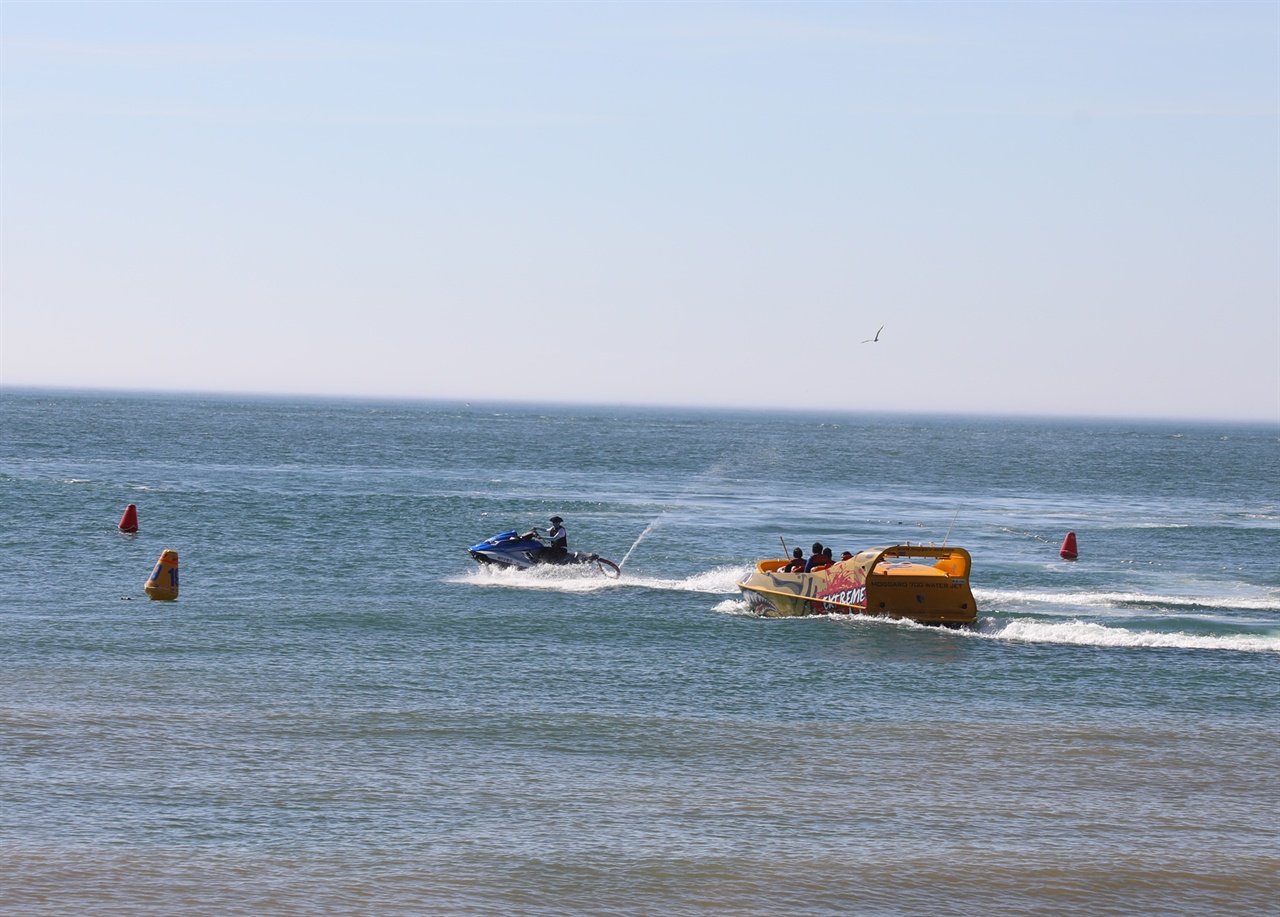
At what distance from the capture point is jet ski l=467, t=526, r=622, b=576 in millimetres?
34594

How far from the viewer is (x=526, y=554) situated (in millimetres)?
34719

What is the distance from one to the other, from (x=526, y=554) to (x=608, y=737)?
1708cm

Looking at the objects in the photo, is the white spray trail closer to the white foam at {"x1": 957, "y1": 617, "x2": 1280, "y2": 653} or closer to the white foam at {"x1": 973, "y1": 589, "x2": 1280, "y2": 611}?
the white foam at {"x1": 973, "y1": 589, "x2": 1280, "y2": 611}

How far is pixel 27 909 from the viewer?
11492 mm

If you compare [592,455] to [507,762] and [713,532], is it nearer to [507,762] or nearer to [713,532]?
[713,532]

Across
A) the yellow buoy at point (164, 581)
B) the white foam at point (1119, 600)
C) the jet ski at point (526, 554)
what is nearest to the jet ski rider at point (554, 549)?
the jet ski at point (526, 554)

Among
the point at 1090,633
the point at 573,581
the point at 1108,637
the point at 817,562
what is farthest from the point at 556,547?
the point at 1108,637

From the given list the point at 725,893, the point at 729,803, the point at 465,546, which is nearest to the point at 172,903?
the point at 725,893

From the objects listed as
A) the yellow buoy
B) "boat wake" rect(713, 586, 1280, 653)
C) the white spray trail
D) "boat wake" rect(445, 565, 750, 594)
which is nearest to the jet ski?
"boat wake" rect(445, 565, 750, 594)

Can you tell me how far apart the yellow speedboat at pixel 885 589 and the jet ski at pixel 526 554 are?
636 cm

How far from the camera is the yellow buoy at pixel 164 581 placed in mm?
29094

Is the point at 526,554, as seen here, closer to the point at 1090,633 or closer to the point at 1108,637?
the point at 1090,633

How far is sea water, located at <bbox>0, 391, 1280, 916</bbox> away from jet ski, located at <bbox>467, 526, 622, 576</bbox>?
0.49 metres

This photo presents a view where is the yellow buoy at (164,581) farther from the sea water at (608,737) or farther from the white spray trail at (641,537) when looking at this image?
the white spray trail at (641,537)
